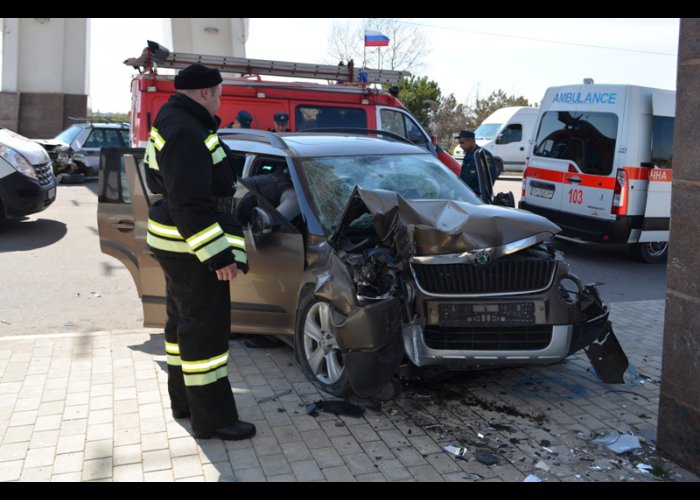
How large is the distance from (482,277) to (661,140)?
21.1 feet

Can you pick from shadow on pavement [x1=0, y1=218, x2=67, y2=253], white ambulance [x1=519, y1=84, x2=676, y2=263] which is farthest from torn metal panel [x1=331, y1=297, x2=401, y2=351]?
shadow on pavement [x1=0, y1=218, x2=67, y2=253]

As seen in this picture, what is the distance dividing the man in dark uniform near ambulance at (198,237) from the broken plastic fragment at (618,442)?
1.98 meters

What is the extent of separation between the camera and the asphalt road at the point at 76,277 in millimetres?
6785

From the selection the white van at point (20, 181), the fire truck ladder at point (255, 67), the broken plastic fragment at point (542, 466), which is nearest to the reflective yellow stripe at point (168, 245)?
the broken plastic fragment at point (542, 466)

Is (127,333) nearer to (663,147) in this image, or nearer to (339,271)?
(339,271)

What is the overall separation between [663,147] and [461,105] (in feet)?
109

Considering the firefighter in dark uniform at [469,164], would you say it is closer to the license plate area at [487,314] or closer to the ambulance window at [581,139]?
the ambulance window at [581,139]

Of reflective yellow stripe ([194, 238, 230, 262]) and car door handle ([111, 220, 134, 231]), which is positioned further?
car door handle ([111, 220, 134, 231])

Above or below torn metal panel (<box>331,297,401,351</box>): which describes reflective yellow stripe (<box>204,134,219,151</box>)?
above

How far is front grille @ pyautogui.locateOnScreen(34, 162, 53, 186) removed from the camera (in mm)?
11102

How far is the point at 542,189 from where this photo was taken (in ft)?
35.3

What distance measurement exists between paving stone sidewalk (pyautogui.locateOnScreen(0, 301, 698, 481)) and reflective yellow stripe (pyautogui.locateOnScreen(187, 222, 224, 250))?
3.73ft

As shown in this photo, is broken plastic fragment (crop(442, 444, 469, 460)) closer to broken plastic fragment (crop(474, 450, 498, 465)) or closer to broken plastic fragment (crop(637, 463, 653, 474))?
broken plastic fragment (crop(474, 450, 498, 465))
